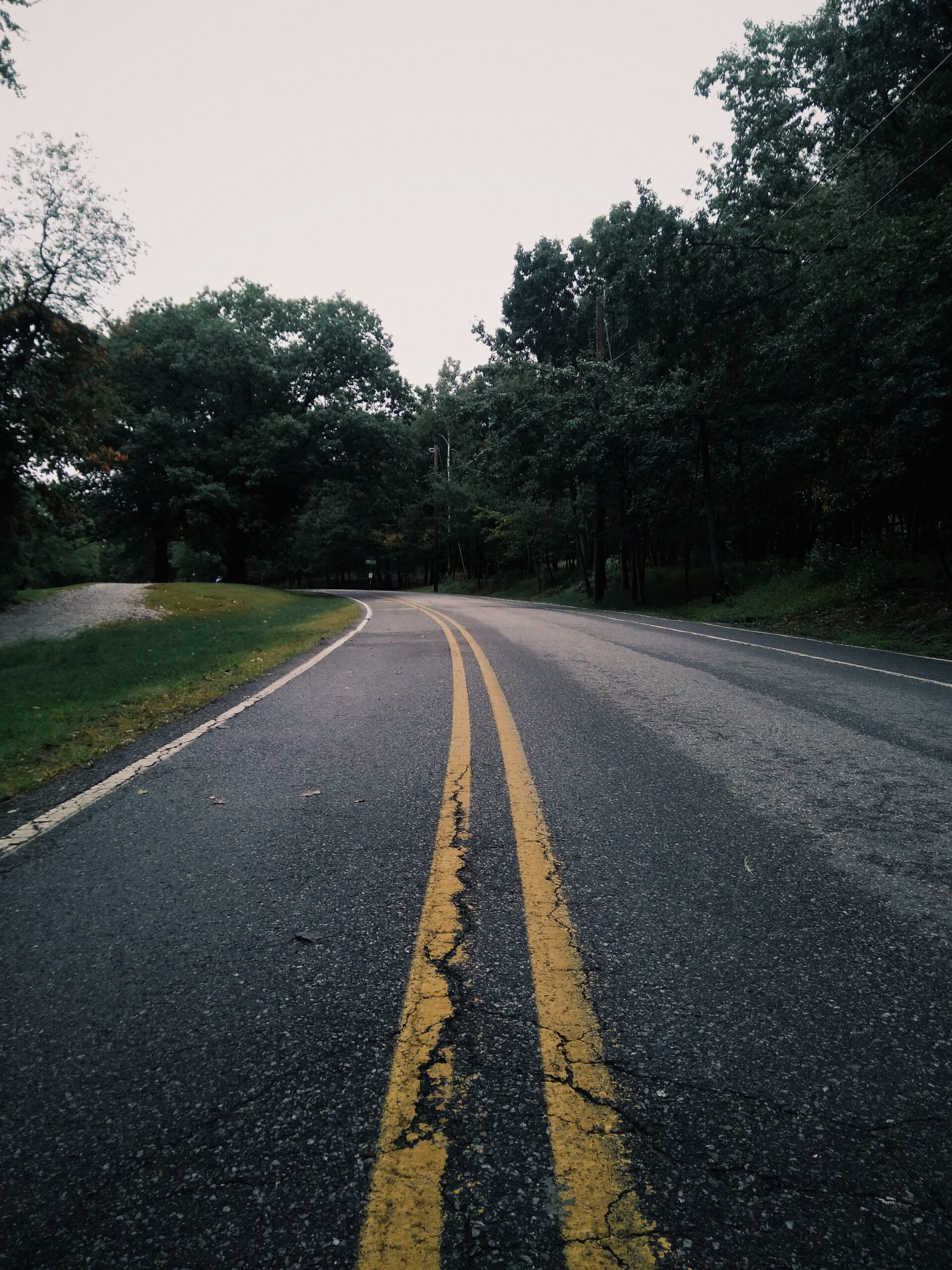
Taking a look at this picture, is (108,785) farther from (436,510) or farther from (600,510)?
(436,510)

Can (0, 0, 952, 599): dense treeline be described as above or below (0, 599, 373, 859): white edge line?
above

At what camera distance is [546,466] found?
26.2m

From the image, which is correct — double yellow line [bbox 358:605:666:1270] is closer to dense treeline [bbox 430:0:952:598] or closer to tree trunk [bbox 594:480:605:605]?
dense treeline [bbox 430:0:952:598]

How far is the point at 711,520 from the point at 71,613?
60.2ft

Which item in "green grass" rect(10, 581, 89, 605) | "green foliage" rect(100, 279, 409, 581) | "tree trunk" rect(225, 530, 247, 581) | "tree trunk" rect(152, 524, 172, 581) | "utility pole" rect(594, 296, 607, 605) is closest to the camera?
"green grass" rect(10, 581, 89, 605)

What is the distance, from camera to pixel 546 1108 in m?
1.60

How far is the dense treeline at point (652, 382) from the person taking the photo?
42.8ft

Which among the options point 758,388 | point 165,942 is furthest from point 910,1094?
point 758,388

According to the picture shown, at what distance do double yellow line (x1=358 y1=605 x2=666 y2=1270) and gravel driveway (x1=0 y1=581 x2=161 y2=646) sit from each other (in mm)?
13646

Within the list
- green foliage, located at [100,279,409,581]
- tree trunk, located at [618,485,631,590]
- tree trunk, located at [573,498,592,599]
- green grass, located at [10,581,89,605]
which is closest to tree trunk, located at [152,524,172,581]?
green foliage, located at [100,279,409,581]

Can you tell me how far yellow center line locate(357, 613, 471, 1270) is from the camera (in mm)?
1275

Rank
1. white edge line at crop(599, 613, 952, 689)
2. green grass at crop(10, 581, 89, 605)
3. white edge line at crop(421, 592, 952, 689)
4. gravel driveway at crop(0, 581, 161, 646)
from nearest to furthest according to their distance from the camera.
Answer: white edge line at crop(599, 613, 952, 689) → white edge line at crop(421, 592, 952, 689) → gravel driveway at crop(0, 581, 161, 646) → green grass at crop(10, 581, 89, 605)

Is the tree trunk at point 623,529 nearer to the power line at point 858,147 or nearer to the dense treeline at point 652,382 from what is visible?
the dense treeline at point 652,382

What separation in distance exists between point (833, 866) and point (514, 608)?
2006 centimetres
